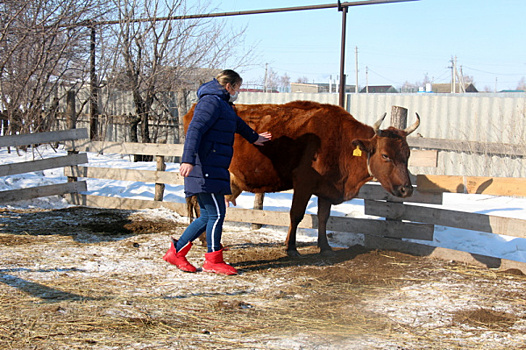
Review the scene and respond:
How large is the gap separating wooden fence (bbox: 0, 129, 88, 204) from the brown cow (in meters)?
4.37

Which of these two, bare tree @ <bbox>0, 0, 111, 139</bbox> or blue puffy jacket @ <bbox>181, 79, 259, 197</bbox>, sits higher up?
bare tree @ <bbox>0, 0, 111, 139</bbox>

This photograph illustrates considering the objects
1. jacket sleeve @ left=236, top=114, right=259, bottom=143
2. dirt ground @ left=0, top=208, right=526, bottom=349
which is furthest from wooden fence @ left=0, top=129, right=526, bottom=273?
jacket sleeve @ left=236, top=114, right=259, bottom=143

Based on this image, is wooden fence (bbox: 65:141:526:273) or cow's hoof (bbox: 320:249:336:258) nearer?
wooden fence (bbox: 65:141:526:273)

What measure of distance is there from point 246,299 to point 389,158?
111 inches

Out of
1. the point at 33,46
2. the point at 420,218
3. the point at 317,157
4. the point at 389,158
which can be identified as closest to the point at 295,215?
the point at 317,157

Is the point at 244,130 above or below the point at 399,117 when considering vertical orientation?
below

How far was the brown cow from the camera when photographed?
6617 mm

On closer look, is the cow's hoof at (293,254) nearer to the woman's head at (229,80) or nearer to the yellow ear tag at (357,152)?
the yellow ear tag at (357,152)

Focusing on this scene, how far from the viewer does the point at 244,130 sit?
19.7 feet

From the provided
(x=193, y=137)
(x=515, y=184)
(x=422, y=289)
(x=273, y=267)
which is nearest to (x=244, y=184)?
(x=273, y=267)

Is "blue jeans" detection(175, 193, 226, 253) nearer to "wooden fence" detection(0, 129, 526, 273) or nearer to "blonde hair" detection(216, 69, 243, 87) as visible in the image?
"blonde hair" detection(216, 69, 243, 87)

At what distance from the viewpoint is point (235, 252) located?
683 centimetres

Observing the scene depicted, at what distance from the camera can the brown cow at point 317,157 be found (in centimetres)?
662

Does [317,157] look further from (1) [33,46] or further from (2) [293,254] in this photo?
(1) [33,46]
